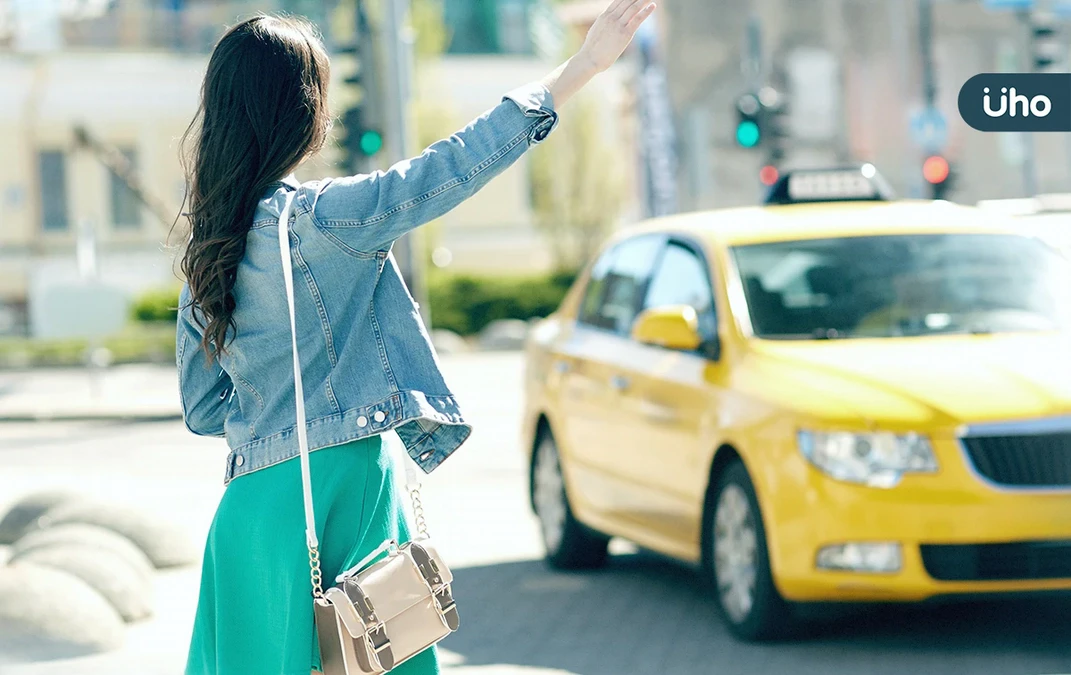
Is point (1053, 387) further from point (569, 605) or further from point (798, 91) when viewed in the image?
point (798, 91)

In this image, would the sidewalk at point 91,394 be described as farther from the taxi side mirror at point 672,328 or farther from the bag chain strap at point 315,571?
the bag chain strap at point 315,571

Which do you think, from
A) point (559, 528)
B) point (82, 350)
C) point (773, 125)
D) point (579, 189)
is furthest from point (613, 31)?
point (579, 189)

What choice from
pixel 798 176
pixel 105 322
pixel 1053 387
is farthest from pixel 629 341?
pixel 105 322

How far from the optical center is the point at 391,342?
3238 millimetres

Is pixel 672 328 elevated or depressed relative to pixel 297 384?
depressed

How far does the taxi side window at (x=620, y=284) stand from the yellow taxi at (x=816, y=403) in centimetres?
1

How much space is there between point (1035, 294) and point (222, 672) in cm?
486

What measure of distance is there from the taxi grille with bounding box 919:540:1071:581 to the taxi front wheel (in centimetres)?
241

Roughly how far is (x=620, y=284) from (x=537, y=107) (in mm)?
5421

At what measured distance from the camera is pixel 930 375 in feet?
21.4

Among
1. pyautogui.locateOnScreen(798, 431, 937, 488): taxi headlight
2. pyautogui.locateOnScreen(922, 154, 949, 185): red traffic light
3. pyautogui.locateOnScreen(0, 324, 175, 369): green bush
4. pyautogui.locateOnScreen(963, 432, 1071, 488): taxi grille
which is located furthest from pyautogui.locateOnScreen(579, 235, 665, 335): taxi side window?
pyautogui.locateOnScreen(0, 324, 175, 369): green bush

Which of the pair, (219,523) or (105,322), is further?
(105,322)

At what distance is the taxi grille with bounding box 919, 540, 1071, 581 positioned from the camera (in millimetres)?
6176

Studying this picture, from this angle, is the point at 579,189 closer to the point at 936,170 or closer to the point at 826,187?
the point at 936,170
